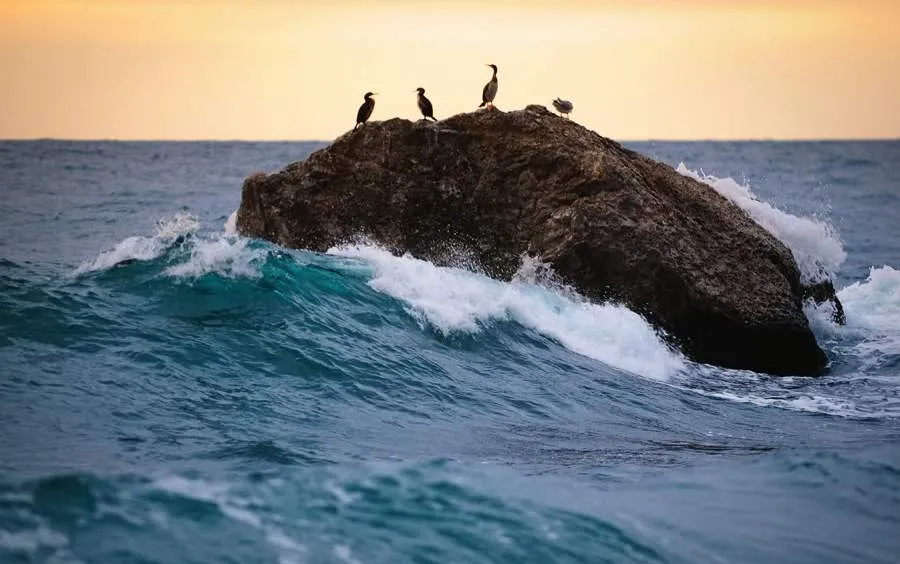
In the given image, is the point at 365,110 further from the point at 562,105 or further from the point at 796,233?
the point at 796,233

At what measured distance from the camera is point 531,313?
1184 cm

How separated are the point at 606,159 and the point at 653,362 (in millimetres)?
2330

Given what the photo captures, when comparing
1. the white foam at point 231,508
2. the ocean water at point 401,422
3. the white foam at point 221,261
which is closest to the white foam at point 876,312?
the ocean water at point 401,422

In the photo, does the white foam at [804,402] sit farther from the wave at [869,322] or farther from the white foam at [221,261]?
the white foam at [221,261]

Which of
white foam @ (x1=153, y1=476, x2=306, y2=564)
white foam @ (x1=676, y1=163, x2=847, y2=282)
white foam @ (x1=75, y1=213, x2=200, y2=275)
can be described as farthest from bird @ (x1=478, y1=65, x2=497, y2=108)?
white foam @ (x1=153, y1=476, x2=306, y2=564)

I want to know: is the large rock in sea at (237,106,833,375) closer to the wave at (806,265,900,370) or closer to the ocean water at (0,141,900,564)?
the ocean water at (0,141,900,564)

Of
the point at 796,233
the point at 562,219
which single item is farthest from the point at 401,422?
the point at 796,233

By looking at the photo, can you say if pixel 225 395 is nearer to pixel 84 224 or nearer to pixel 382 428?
pixel 382 428

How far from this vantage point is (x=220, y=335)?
9820mm

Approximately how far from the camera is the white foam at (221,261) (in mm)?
11047

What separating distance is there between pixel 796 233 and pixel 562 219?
3.98 m

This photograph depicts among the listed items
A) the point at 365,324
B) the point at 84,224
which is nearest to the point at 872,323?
the point at 365,324

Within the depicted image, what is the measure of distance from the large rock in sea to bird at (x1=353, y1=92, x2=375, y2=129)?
0.49m

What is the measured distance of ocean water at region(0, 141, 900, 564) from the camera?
5941 millimetres
